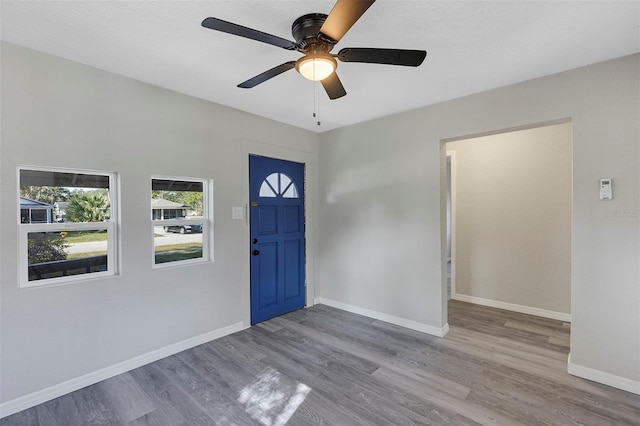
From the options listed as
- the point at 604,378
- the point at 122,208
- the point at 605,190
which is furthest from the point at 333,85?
the point at 604,378

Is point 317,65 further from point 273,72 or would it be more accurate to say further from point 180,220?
point 180,220

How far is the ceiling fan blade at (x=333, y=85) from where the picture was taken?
6.28ft

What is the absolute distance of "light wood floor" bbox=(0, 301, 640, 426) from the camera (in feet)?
6.40

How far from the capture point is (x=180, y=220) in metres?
2.94

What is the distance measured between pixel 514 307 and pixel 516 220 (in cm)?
120

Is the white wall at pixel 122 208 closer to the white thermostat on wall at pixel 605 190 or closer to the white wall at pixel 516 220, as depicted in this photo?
the white wall at pixel 516 220

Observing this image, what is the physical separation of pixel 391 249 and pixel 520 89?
211 cm

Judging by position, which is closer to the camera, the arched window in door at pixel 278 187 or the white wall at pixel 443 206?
the white wall at pixel 443 206

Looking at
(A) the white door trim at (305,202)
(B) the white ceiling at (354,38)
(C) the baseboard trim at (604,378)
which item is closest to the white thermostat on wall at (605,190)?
(B) the white ceiling at (354,38)

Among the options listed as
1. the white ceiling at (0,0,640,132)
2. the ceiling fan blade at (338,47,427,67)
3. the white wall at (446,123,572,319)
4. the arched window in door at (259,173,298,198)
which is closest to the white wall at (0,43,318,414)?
the white ceiling at (0,0,640,132)

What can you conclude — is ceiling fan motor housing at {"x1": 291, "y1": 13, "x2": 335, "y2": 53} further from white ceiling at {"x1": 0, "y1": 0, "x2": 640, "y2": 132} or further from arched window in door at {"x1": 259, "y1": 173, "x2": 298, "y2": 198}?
arched window in door at {"x1": 259, "y1": 173, "x2": 298, "y2": 198}

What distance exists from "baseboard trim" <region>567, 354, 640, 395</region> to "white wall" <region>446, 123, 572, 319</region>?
4.69 ft

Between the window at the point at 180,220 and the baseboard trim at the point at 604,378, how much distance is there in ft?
11.9

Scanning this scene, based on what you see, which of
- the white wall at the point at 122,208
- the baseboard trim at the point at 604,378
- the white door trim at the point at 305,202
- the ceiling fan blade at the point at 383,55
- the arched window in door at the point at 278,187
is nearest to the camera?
the ceiling fan blade at the point at 383,55
